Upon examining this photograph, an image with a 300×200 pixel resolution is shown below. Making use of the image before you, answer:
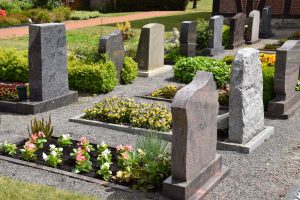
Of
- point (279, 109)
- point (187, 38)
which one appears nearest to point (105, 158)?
point (279, 109)

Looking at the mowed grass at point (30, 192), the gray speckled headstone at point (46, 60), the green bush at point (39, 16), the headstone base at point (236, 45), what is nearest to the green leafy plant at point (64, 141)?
the mowed grass at point (30, 192)

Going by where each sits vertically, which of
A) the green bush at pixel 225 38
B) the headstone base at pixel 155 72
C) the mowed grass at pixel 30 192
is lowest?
the mowed grass at pixel 30 192

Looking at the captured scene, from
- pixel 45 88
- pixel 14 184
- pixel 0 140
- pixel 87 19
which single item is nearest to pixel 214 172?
pixel 14 184

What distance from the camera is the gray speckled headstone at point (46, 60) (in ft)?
34.6

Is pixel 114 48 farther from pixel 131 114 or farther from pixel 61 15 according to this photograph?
pixel 61 15

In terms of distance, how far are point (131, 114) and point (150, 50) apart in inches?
218

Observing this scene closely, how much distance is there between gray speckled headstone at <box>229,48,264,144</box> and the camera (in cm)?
807

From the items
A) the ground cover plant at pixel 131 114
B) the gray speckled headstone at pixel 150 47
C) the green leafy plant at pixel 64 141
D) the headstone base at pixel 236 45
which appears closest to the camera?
the green leafy plant at pixel 64 141

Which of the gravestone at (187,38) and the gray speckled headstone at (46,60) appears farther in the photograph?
the gravestone at (187,38)

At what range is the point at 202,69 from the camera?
12.9 metres

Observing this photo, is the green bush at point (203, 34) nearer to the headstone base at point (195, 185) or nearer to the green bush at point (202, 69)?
the green bush at point (202, 69)

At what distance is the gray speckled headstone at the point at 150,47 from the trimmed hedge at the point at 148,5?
2634 cm

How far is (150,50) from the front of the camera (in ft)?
48.1

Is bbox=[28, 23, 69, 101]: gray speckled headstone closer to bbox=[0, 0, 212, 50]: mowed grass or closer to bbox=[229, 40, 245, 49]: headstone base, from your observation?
bbox=[0, 0, 212, 50]: mowed grass
